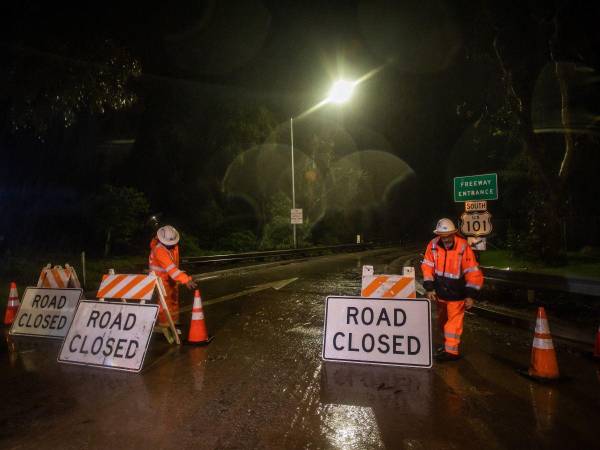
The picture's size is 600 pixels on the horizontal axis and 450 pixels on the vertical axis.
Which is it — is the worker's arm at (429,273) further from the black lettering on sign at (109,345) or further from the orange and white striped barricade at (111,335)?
the black lettering on sign at (109,345)

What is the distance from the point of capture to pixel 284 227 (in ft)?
113

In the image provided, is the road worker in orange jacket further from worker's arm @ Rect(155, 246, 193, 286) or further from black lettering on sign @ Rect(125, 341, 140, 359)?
black lettering on sign @ Rect(125, 341, 140, 359)

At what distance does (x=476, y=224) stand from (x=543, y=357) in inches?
254

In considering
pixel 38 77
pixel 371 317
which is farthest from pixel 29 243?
pixel 371 317

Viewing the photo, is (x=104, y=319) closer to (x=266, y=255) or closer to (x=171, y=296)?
(x=171, y=296)

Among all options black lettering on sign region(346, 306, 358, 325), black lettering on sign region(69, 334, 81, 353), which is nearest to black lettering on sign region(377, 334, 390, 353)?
black lettering on sign region(346, 306, 358, 325)

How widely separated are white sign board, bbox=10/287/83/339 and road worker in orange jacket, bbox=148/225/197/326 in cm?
132

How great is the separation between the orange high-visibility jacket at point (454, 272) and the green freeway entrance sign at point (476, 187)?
20.3 feet

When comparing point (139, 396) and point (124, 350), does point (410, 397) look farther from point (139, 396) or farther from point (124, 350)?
point (124, 350)

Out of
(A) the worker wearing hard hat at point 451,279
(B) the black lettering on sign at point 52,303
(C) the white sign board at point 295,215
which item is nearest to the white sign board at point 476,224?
(A) the worker wearing hard hat at point 451,279

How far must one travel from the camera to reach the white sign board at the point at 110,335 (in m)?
5.89

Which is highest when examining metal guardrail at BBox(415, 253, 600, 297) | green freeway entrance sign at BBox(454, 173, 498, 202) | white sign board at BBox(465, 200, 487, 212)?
green freeway entrance sign at BBox(454, 173, 498, 202)

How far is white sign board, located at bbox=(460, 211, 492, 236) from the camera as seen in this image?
11.4 meters

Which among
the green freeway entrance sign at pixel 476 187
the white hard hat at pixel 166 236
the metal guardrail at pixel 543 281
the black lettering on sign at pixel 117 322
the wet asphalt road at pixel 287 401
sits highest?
the green freeway entrance sign at pixel 476 187
